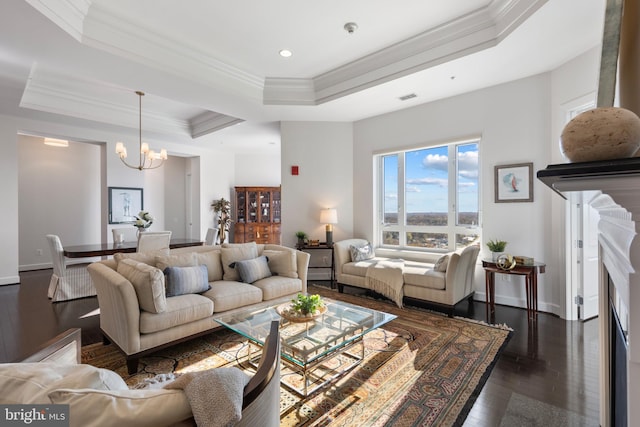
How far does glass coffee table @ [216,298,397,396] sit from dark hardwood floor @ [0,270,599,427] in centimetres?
92

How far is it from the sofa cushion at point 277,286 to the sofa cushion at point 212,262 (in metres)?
0.50

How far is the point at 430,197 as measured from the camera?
4.89 metres

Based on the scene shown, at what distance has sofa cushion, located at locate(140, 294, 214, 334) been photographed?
8.05ft

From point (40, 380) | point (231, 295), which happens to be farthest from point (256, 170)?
point (40, 380)

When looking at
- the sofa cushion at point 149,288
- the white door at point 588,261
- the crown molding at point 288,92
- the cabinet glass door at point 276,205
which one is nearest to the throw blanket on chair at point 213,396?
the sofa cushion at point 149,288

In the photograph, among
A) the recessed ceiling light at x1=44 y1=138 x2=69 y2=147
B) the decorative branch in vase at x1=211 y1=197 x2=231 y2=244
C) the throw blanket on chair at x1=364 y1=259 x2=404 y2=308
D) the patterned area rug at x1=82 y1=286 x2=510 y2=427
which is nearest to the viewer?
the patterned area rug at x1=82 y1=286 x2=510 y2=427

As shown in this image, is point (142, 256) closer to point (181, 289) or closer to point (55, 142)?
point (181, 289)

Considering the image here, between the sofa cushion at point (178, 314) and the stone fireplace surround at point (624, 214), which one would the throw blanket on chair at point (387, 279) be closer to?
the sofa cushion at point (178, 314)

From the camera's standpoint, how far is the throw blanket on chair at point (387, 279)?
3.96m

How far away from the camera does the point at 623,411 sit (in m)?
1.19

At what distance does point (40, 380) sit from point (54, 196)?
784 cm

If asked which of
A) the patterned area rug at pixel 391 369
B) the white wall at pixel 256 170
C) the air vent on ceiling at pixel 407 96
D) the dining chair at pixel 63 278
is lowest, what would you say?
the patterned area rug at pixel 391 369

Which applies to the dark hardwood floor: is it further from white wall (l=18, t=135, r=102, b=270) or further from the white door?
white wall (l=18, t=135, r=102, b=270)

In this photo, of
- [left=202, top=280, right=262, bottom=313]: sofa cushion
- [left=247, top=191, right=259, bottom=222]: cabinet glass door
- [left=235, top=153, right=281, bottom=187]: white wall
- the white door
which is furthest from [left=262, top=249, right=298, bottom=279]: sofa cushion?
[left=235, top=153, right=281, bottom=187]: white wall
